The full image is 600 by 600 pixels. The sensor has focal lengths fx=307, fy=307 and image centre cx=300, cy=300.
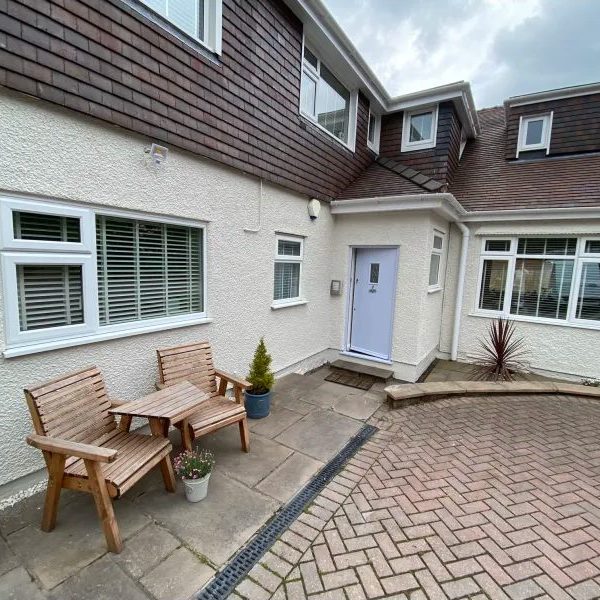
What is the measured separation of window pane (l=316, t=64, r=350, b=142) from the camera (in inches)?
238

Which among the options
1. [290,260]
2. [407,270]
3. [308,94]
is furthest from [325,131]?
[407,270]

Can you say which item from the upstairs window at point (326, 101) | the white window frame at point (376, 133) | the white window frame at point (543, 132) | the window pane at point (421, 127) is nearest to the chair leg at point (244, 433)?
the upstairs window at point (326, 101)

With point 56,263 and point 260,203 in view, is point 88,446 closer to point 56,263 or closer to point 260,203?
point 56,263

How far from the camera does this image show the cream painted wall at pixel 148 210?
248cm

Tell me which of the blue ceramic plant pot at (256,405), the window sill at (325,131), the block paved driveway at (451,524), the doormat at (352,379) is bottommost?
the doormat at (352,379)

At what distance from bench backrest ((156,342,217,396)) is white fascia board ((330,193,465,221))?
13.0 ft

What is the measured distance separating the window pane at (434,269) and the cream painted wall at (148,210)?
2.38 m

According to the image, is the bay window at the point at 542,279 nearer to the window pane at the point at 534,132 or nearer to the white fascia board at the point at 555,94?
the window pane at the point at 534,132

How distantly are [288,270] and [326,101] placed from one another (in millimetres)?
3566

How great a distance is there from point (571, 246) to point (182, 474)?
7.80m

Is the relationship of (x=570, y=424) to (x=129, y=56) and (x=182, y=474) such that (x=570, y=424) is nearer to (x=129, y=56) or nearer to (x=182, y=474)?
(x=182, y=474)

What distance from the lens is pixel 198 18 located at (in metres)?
3.77

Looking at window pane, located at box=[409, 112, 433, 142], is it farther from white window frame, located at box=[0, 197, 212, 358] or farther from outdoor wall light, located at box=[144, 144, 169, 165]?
white window frame, located at box=[0, 197, 212, 358]

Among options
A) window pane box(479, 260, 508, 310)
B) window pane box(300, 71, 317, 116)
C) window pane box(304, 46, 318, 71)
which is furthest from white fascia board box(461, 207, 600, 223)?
window pane box(304, 46, 318, 71)
